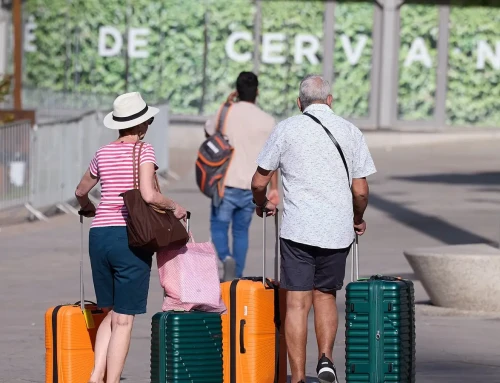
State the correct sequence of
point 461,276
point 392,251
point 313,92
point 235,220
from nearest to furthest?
point 313,92 → point 461,276 → point 235,220 → point 392,251

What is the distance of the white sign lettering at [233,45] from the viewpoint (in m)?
30.1

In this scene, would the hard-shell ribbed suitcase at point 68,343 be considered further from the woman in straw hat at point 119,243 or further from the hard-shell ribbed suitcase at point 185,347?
the hard-shell ribbed suitcase at point 185,347

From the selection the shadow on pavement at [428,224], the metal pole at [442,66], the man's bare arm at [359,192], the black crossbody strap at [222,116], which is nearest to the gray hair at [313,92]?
the man's bare arm at [359,192]

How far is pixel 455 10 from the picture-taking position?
Result: 97.1 ft

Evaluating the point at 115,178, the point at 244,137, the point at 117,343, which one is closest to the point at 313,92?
the point at 115,178

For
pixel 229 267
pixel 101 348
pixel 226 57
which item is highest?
pixel 226 57

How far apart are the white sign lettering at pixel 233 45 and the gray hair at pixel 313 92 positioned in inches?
896

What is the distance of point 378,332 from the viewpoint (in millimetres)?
6988

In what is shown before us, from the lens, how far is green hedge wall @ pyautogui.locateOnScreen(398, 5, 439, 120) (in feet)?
97.3

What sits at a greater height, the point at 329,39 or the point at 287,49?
the point at 329,39

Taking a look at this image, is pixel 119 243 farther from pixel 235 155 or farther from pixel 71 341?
pixel 235 155

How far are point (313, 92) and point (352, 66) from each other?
74.6 ft

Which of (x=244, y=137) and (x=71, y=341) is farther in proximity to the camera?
(x=244, y=137)

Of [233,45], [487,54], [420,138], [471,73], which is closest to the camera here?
[420,138]
